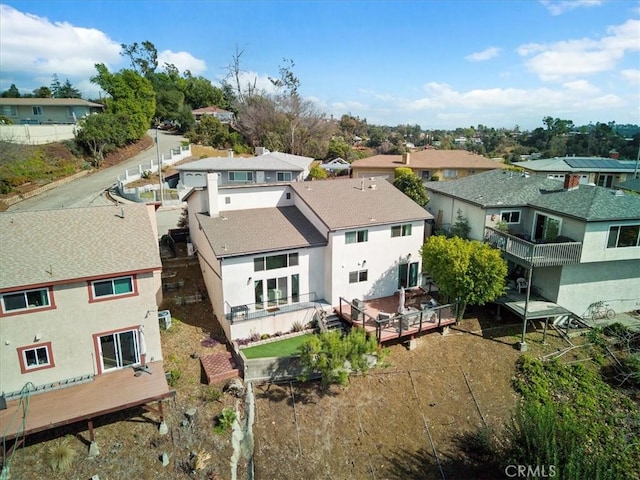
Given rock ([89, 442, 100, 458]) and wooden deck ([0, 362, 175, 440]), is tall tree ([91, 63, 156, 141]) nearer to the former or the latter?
wooden deck ([0, 362, 175, 440])

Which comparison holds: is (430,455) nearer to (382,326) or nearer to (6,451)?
(382,326)

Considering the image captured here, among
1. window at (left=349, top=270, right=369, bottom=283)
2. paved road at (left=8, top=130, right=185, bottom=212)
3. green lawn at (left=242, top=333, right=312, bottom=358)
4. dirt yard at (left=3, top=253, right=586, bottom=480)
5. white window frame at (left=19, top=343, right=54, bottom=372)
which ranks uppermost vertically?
paved road at (left=8, top=130, right=185, bottom=212)

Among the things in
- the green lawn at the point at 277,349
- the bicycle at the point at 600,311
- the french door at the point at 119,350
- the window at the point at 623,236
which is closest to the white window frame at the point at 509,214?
the window at the point at 623,236

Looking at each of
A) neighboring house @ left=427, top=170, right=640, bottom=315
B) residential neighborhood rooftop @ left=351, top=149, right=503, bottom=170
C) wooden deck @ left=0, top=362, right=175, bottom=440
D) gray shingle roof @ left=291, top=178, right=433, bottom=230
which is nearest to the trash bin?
wooden deck @ left=0, top=362, right=175, bottom=440

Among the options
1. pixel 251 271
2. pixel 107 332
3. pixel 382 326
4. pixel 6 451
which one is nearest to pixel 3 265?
pixel 107 332

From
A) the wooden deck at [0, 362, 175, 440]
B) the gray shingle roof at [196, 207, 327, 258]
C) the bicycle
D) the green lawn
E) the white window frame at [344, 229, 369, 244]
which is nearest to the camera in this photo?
the wooden deck at [0, 362, 175, 440]

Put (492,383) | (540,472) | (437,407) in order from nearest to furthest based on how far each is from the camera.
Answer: (540,472)
(437,407)
(492,383)
